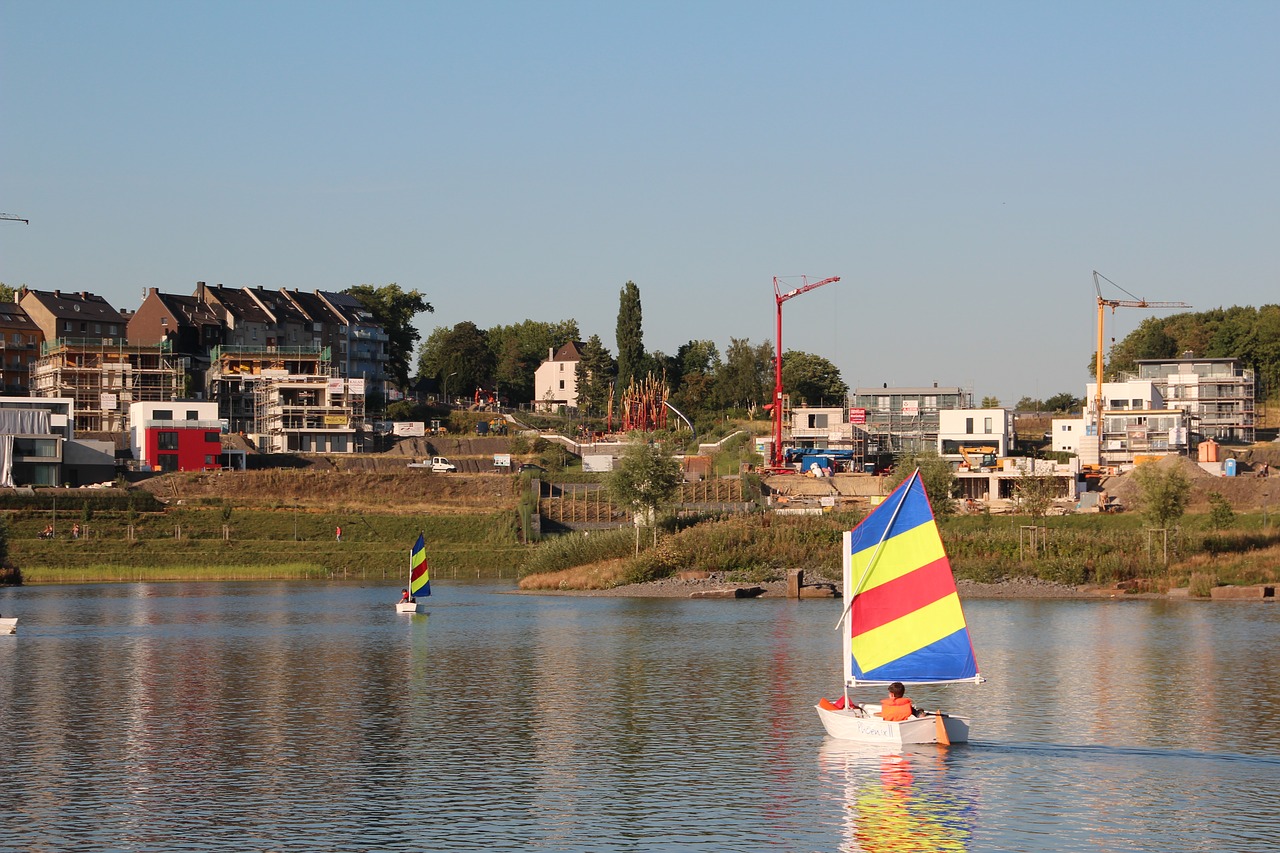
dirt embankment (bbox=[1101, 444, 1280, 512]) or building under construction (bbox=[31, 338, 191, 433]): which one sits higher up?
building under construction (bbox=[31, 338, 191, 433])

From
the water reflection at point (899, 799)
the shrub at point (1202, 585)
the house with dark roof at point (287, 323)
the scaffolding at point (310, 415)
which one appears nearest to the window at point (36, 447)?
the scaffolding at point (310, 415)

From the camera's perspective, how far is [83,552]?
10475 centimetres

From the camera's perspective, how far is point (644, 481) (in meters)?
96.6

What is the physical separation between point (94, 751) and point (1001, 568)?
6064 cm

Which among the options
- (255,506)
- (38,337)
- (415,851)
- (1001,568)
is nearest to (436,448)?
(255,506)

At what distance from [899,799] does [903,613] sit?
18.7 feet

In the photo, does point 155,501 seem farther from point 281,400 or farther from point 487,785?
point 487,785

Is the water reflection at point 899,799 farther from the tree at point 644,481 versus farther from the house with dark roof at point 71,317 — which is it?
the house with dark roof at point 71,317

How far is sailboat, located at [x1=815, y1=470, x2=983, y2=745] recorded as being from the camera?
111 ft

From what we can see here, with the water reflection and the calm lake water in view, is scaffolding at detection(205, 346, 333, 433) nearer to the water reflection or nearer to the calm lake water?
the calm lake water

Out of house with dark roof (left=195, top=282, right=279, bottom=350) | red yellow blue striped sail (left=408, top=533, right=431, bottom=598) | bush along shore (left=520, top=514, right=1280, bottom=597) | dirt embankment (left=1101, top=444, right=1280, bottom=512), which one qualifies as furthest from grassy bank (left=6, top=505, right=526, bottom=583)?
house with dark roof (left=195, top=282, right=279, bottom=350)

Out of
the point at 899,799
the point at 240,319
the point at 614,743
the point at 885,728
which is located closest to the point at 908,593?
the point at 885,728

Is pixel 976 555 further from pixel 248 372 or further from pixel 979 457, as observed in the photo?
pixel 248 372

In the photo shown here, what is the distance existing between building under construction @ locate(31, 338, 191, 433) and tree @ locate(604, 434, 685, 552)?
93413mm
